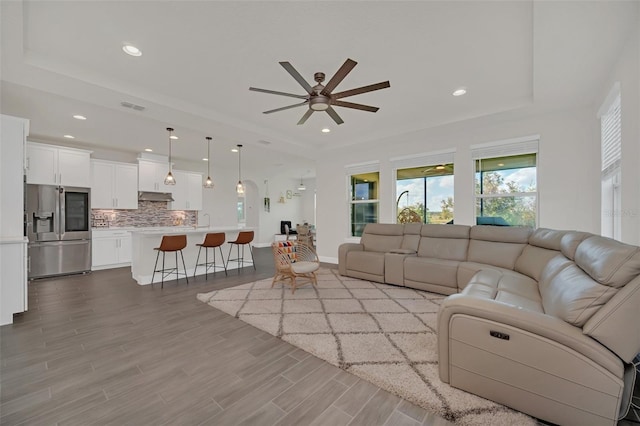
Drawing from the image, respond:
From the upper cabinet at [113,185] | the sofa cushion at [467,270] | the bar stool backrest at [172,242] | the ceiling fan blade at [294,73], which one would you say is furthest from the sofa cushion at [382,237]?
the upper cabinet at [113,185]

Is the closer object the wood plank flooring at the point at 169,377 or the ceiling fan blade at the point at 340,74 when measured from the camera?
the wood plank flooring at the point at 169,377

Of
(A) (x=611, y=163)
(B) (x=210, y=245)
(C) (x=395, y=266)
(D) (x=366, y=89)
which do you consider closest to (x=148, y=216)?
(B) (x=210, y=245)

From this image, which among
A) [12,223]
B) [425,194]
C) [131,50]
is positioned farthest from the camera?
[425,194]

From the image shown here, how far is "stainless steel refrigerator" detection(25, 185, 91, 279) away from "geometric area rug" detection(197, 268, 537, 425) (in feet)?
11.5

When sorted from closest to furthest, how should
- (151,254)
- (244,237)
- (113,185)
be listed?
(151,254) → (244,237) → (113,185)

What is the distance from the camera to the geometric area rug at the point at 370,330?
162 centimetres

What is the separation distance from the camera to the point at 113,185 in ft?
19.4

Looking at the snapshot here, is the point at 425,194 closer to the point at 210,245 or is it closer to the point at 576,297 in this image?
the point at 576,297

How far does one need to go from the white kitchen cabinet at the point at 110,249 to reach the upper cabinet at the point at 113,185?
2.11ft

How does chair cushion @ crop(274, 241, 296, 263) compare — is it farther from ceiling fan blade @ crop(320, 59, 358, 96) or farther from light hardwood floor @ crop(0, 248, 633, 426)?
ceiling fan blade @ crop(320, 59, 358, 96)

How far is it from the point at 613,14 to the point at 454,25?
108 cm

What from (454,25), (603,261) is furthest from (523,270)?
(454,25)

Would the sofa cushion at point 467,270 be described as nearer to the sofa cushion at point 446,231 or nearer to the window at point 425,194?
the sofa cushion at point 446,231

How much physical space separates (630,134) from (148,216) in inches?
332
